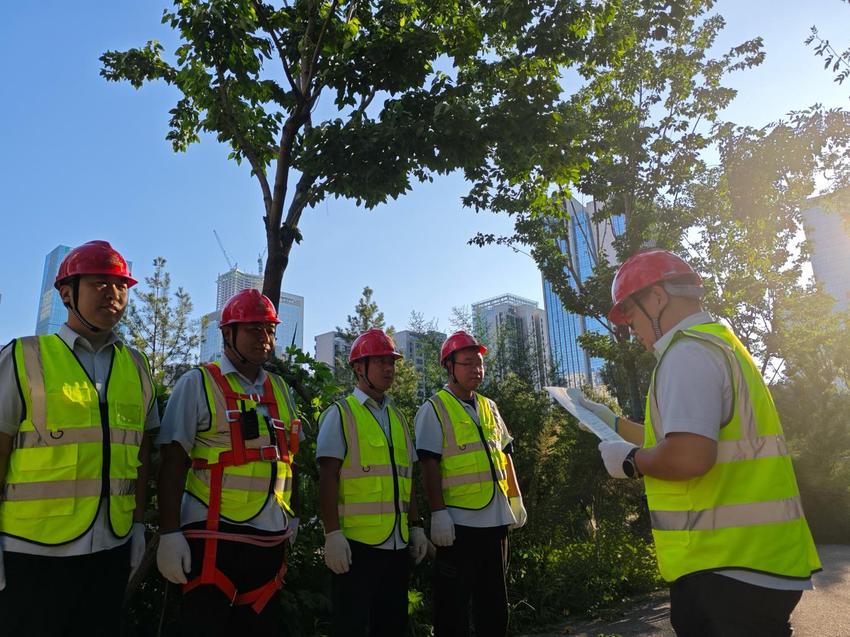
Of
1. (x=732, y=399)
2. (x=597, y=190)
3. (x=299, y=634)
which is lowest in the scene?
(x=299, y=634)

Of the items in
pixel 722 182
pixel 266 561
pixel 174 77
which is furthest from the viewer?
pixel 722 182

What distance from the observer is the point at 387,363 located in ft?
12.5

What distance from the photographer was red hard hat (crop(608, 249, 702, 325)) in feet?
7.38

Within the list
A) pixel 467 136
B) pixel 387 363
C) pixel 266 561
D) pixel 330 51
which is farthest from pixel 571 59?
pixel 266 561

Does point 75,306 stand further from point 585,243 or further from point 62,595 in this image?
point 585,243

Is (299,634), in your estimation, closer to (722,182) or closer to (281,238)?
(281,238)

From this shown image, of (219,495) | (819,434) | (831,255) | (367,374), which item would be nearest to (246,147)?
(367,374)

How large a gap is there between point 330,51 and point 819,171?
10.6 metres

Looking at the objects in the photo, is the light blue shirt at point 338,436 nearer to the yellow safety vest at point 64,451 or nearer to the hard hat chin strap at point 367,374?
the hard hat chin strap at point 367,374

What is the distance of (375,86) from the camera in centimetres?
652

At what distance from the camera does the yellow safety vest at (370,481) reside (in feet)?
10.8

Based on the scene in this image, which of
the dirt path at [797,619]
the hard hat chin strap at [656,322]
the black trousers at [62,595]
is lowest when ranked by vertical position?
the dirt path at [797,619]

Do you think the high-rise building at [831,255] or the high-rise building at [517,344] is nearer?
the high-rise building at [517,344]

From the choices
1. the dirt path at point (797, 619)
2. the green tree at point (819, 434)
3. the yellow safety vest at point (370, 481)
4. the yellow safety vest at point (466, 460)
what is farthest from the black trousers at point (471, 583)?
the green tree at point (819, 434)
